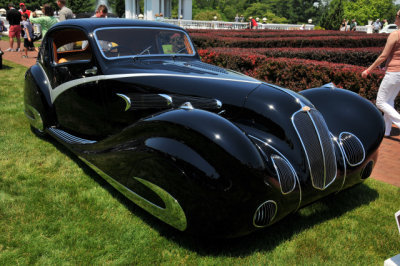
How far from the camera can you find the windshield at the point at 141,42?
3551 mm

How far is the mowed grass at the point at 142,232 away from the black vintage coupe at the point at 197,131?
1.03 feet

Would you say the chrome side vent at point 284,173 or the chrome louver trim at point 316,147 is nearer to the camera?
the chrome side vent at point 284,173

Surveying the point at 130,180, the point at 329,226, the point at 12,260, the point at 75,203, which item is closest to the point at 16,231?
the point at 12,260

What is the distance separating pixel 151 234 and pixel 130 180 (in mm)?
485

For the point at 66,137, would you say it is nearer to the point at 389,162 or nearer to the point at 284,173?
the point at 284,173

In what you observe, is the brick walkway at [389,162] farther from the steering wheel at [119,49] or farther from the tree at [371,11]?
the tree at [371,11]

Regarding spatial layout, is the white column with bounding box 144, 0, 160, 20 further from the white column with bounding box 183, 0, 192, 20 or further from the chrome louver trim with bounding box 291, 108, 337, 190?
the chrome louver trim with bounding box 291, 108, 337, 190

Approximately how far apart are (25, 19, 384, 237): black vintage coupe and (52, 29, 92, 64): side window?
0.26m

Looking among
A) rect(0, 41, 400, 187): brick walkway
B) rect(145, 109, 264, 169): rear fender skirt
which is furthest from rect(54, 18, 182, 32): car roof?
rect(0, 41, 400, 187): brick walkway

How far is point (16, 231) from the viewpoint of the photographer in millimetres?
2596

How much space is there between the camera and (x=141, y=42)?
3.74m

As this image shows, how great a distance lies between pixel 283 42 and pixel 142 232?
1291 cm

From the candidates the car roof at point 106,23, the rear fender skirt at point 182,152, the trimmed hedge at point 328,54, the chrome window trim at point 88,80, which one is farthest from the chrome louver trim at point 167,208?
the trimmed hedge at point 328,54

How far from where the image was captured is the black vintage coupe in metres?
2.10
